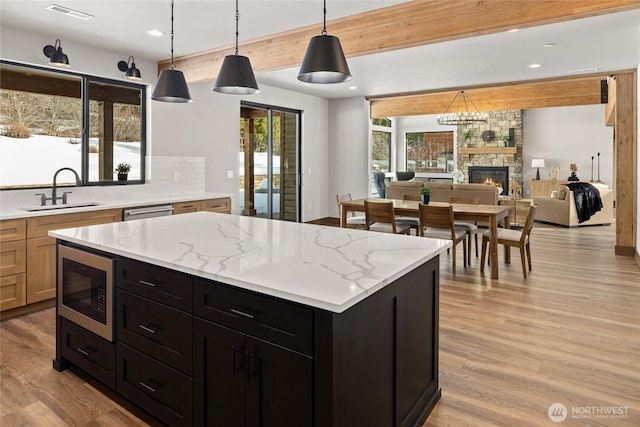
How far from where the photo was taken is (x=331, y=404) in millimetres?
1408

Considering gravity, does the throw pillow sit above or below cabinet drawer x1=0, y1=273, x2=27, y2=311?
above

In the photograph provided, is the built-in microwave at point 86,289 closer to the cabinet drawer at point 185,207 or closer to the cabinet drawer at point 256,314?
the cabinet drawer at point 256,314

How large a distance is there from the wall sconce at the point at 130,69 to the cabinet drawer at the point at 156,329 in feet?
10.9

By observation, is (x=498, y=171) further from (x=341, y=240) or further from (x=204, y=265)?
(x=204, y=265)

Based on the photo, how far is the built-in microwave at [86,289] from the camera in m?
2.25

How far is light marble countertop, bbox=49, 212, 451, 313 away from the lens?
153 cm

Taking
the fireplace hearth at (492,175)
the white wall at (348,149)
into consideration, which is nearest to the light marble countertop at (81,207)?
the white wall at (348,149)

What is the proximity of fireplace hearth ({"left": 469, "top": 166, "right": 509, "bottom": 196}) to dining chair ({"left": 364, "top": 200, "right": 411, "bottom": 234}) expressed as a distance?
7381 mm

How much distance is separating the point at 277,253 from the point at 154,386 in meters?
0.86

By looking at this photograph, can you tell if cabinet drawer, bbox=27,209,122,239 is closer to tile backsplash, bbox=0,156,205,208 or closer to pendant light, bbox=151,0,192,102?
tile backsplash, bbox=0,156,205,208

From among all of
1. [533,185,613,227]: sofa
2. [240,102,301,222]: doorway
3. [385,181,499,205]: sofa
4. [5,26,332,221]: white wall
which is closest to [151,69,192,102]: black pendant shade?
[5,26,332,221]: white wall

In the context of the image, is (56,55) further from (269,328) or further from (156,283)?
(269,328)

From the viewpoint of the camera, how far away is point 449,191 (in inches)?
312

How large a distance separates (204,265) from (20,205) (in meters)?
3.40
